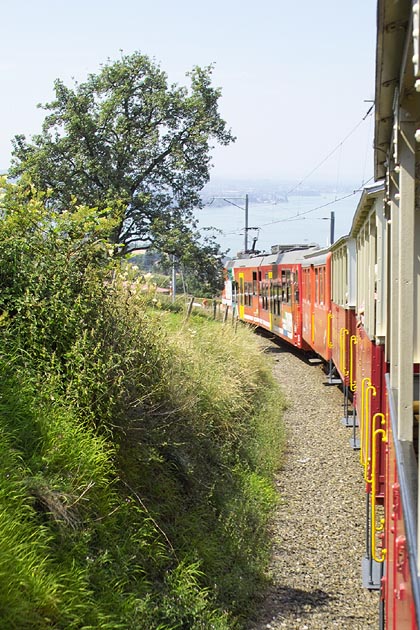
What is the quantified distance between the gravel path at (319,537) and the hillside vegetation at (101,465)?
0.25m

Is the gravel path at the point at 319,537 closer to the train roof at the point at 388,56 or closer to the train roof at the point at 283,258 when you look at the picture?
the train roof at the point at 388,56

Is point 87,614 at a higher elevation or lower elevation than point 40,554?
lower

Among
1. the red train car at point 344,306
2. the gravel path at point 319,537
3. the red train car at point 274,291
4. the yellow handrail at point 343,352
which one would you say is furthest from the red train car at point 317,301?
the gravel path at point 319,537

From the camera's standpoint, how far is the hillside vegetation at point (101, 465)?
462 cm

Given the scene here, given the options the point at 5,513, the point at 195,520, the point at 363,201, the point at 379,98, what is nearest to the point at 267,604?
the point at 195,520

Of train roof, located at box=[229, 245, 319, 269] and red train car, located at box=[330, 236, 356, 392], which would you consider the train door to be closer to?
train roof, located at box=[229, 245, 319, 269]

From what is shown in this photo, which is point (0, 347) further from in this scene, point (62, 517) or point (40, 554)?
point (40, 554)

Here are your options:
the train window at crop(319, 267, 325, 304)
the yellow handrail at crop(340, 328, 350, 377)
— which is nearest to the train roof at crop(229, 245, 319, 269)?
the train window at crop(319, 267, 325, 304)

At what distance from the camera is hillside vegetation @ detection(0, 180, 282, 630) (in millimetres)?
4617

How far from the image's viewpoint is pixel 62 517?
493 cm

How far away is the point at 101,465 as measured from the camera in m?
5.82

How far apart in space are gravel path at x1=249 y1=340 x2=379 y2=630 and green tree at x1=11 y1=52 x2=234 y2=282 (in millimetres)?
16474

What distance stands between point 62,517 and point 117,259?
371 centimetres

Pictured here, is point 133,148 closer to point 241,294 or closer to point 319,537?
point 241,294
